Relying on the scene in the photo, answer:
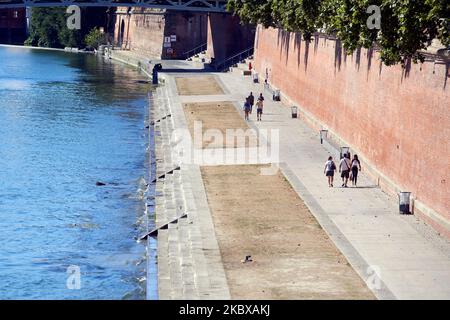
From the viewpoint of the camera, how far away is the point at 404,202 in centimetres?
3166

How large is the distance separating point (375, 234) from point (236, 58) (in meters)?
62.2

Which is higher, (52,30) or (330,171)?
(330,171)

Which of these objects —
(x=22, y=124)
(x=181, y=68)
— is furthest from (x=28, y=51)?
(x=22, y=124)

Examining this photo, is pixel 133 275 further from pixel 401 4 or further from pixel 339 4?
pixel 339 4

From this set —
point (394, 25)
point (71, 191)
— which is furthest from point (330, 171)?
point (71, 191)

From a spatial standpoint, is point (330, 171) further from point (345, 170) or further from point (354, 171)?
point (354, 171)

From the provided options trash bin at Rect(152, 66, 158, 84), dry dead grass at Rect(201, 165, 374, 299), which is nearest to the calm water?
dry dead grass at Rect(201, 165, 374, 299)

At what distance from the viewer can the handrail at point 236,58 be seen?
8856 centimetres

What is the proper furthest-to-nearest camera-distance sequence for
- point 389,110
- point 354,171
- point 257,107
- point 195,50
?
Result: point 195,50 < point 257,107 < point 389,110 < point 354,171

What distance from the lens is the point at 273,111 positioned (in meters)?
57.5

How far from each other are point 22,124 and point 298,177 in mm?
25280

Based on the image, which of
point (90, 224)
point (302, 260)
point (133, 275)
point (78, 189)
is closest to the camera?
point (302, 260)

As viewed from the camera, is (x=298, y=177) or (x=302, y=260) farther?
(x=298, y=177)
